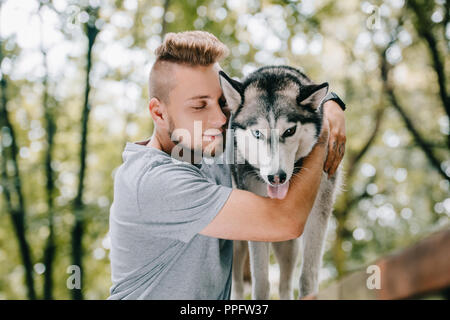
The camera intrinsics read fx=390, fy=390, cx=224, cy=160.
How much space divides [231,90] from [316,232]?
1226 millimetres

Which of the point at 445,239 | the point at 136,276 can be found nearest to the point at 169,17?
the point at 136,276

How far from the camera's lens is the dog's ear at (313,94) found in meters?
2.39

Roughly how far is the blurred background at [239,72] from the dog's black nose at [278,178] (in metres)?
4.57

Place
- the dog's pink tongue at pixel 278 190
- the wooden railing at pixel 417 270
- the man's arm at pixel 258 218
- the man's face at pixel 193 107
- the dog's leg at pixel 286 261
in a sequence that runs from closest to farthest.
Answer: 1. the wooden railing at pixel 417 270
2. the man's arm at pixel 258 218
3. the dog's pink tongue at pixel 278 190
4. the man's face at pixel 193 107
5. the dog's leg at pixel 286 261

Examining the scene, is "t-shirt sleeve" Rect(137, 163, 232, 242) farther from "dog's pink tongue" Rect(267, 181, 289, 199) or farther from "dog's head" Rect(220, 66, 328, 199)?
"dog's head" Rect(220, 66, 328, 199)

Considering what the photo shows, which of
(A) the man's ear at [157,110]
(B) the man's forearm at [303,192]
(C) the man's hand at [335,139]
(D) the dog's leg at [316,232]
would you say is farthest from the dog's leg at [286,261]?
(A) the man's ear at [157,110]

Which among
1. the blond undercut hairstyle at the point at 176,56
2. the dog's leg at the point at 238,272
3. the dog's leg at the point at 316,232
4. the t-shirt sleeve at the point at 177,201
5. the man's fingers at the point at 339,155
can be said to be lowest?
the dog's leg at the point at 238,272

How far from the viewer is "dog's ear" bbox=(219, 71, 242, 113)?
235cm

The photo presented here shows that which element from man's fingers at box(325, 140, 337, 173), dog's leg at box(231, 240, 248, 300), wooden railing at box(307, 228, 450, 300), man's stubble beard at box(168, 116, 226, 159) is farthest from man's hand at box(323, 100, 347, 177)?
wooden railing at box(307, 228, 450, 300)

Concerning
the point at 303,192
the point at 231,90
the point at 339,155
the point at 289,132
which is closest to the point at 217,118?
the point at 231,90

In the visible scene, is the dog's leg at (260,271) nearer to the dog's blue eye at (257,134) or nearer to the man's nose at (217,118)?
the dog's blue eye at (257,134)

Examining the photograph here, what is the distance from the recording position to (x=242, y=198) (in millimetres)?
1918

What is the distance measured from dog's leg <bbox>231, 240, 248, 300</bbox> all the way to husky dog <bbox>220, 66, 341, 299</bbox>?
0.35m

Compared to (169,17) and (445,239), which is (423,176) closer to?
(169,17)
